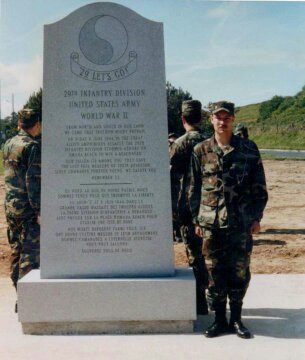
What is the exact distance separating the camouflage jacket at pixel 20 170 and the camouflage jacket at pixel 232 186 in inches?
67.8

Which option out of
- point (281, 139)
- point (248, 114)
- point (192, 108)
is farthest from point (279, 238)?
point (248, 114)

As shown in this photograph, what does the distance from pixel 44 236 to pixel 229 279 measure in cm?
160

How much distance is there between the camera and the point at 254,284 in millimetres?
6059

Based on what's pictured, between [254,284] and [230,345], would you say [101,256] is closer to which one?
[230,345]

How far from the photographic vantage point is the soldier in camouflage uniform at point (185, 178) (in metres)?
4.95

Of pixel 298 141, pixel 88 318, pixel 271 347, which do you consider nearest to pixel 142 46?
pixel 88 318

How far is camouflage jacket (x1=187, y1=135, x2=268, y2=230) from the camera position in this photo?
14.1 ft

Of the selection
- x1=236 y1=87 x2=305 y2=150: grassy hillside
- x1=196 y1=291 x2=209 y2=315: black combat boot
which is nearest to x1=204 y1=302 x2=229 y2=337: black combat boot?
x1=196 y1=291 x2=209 y2=315: black combat boot

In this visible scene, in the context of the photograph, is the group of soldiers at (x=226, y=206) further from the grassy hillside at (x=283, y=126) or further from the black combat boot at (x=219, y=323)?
the grassy hillside at (x=283, y=126)

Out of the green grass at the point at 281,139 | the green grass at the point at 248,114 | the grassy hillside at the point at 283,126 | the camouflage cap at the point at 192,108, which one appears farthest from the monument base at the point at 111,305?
the green grass at the point at 248,114

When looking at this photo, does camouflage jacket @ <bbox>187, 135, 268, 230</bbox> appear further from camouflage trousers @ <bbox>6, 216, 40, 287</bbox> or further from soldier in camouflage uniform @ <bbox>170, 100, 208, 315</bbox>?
camouflage trousers @ <bbox>6, 216, 40, 287</bbox>

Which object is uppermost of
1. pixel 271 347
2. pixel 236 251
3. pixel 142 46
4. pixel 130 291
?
pixel 142 46

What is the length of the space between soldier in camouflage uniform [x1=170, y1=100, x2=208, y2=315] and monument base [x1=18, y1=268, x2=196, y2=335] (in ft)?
2.09

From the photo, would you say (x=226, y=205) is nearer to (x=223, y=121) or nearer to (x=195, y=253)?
(x=223, y=121)
